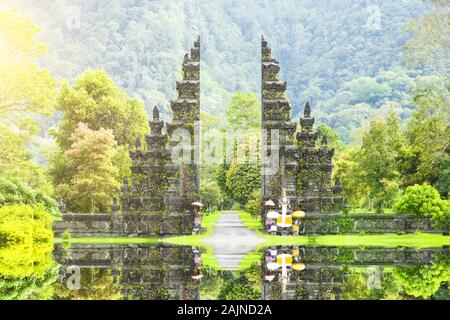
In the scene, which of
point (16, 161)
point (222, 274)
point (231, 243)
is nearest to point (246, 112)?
point (16, 161)

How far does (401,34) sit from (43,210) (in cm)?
6789

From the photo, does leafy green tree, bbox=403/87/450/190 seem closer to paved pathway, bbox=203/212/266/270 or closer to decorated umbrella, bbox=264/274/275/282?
paved pathway, bbox=203/212/266/270

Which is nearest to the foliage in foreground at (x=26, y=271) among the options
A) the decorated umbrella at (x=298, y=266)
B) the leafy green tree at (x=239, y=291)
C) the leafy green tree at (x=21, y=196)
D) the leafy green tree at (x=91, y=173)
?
the leafy green tree at (x=21, y=196)

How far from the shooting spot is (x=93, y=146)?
146 ft

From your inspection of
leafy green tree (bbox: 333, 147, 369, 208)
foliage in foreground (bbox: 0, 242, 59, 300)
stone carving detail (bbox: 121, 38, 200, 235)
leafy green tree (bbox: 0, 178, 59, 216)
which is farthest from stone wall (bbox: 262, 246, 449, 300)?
leafy green tree (bbox: 333, 147, 369, 208)

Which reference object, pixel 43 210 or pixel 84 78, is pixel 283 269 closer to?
pixel 43 210

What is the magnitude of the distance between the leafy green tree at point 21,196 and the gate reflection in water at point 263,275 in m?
6.80

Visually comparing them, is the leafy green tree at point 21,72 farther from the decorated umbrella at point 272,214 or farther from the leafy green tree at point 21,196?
the decorated umbrella at point 272,214

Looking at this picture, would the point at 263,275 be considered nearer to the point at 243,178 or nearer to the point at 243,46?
→ the point at 243,178

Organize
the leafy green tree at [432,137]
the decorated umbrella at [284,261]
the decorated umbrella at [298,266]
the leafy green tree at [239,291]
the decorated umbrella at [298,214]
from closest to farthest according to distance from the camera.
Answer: the leafy green tree at [239,291] < the decorated umbrella at [284,261] < the decorated umbrella at [298,266] < the decorated umbrella at [298,214] < the leafy green tree at [432,137]

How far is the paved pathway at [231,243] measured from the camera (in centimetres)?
2658

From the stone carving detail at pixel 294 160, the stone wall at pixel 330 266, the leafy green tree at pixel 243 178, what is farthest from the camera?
the leafy green tree at pixel 243 178

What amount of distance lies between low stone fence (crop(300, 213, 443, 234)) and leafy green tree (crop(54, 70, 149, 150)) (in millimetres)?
17248

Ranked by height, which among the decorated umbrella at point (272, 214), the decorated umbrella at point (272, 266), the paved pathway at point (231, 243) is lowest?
the decorated umbrella at point (272, 266)
